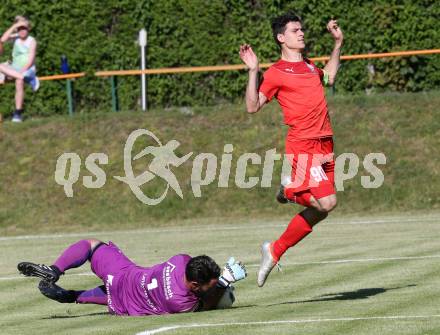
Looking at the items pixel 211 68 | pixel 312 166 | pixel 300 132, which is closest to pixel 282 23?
pixel 300 132

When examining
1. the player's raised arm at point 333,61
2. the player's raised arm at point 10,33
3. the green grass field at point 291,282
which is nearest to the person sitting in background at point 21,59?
the player's raised arm at point 10,33

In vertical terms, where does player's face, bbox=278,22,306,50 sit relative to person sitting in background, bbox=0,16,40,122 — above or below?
above

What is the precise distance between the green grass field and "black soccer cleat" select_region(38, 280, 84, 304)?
0.19m

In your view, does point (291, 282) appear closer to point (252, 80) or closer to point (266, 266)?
point (266, 266)

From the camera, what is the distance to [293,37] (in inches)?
507

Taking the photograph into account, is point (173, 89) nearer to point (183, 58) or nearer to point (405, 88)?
point (183, 58)

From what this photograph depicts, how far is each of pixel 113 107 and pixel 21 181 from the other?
364cm

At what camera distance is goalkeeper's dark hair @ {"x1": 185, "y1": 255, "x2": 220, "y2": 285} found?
11273 mm

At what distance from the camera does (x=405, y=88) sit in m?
29.4

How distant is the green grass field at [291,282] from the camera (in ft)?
34.7

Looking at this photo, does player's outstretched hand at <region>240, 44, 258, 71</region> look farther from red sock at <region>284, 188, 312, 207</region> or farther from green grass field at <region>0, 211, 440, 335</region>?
green grass field at <region>0, 211, 440, 335</region>

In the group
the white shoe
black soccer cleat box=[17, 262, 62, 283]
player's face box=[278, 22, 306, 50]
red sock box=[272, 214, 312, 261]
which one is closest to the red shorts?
red sock box=[272, 214, 312, 261]

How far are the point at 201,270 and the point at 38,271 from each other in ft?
5.09

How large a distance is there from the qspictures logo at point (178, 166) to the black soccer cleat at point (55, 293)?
537 inches
